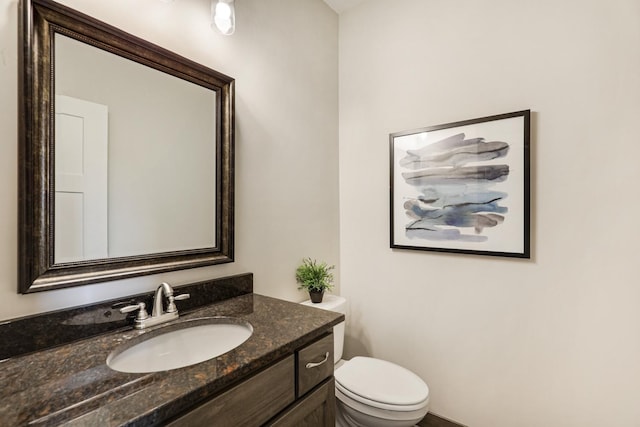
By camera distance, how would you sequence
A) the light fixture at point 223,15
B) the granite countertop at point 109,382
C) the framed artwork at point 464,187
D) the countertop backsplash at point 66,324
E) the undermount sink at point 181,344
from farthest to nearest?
1. the framed artwork at point 464,187
2. the light fixture at point 223,15
3. the undermount sink at point 181,344
4. the countertop backsplash at point 66,324
5. the granite countertop at point 109,382

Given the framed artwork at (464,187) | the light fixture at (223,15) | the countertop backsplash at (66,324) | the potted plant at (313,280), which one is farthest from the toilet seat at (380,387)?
the light fixture at (223,15)

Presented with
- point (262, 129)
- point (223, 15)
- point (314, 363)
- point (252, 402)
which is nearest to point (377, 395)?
point (314, 363)

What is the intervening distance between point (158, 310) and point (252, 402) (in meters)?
0.50

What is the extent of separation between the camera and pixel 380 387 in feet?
4.77

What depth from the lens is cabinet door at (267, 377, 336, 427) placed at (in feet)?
3.02

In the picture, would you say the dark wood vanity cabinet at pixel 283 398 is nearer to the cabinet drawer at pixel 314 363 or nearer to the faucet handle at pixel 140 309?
the cabinet drawer at pixel 314 363

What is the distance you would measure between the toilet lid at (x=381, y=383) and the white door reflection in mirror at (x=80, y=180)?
122cm

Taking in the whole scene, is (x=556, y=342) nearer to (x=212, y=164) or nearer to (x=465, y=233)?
(x=465, y=233)

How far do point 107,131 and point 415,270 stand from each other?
1651 millimetres

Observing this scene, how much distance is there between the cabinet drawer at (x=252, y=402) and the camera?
707 mm

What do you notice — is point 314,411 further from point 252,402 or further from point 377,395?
point 377,395

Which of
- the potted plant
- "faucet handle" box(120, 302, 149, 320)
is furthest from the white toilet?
"faucet handle" box(120, 302, 149, 320)

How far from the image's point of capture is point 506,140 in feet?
4.94

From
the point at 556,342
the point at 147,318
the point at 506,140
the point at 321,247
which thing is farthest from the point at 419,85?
the point at 147,318
